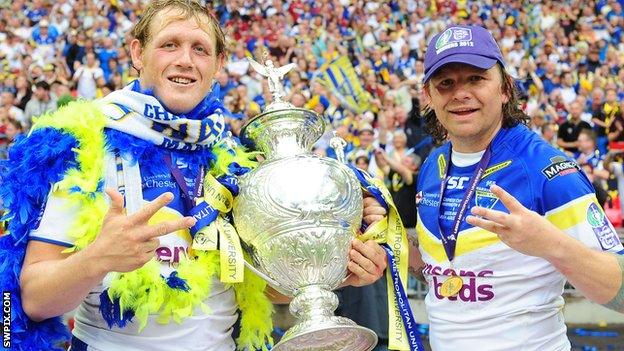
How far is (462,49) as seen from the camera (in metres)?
2.82

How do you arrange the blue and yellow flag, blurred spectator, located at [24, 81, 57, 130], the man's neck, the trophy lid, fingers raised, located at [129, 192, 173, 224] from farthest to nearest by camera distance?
the blue and yellow flag < blurred spectator, located at [24, 81, 57, 130] < the man's neck < the trophy lid < fingers raised, located at [129, 192, 173, 224]

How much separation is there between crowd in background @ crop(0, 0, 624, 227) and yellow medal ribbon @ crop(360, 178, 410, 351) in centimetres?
460

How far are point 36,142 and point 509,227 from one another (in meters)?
1.49

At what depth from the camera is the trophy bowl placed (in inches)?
101

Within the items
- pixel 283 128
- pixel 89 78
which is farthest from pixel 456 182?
pixel 89 78

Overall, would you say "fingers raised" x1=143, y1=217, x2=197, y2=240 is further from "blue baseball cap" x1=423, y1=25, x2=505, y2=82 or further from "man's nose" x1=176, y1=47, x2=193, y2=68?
"blue baseball cap" x1=423, y1=25, x2=505, y2=82

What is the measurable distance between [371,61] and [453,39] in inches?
445

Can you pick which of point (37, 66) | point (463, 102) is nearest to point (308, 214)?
point (463, 102)

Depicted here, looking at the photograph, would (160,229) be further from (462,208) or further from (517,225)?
(462,208)

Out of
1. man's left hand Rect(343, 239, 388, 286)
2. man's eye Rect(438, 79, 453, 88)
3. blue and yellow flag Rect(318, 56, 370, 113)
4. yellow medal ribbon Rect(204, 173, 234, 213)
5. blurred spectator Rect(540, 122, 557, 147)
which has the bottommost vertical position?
man's left hand Rect(343, 239, 388, 286)

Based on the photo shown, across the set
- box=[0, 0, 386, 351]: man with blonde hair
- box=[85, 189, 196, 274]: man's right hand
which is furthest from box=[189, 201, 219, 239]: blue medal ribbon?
box=[85, 189, 196, 274]: man's right hand

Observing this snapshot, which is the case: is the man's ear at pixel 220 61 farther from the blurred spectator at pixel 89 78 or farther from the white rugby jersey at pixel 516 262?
the blurred spectator at pixel 89 78

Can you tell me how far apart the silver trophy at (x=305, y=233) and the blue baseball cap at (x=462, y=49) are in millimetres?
504

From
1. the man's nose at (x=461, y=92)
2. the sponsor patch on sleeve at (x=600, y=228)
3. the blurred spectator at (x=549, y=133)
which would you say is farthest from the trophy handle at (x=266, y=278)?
the blurred spectator at (x=549, y=133)
